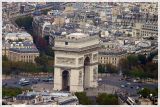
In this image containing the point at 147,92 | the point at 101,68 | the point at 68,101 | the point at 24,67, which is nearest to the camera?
the point at 68,101

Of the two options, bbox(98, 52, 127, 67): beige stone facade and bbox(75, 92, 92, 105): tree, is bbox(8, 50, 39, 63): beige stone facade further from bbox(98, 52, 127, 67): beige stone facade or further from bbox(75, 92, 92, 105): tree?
bbox(75, 92, 92, 105): tree

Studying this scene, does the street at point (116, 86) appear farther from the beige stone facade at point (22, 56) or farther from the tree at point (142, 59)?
the beige stone facade at point (22, 56)

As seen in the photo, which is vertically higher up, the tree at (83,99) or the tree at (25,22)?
the tree at (25,22)

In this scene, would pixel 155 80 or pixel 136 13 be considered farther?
pixel 136 13

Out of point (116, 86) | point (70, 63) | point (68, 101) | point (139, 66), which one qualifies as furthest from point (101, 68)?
point (68, 101)

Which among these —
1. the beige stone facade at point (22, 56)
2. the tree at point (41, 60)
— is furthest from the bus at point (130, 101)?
the beige stone facade at point (22, 56)

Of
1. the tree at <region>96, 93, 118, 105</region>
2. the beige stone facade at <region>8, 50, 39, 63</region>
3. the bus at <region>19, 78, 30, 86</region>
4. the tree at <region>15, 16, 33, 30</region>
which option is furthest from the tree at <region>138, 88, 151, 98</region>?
the tree at <region>15, 16, 33, 30</region>

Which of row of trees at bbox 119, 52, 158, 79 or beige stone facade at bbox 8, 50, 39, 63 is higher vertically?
beige stone facade at bbox 8, 50, 39, 63

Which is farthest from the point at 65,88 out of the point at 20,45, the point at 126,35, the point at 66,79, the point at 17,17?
the point at 17,17

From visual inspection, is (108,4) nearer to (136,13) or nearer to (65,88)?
(136,13)

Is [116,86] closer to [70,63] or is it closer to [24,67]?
[70,63]

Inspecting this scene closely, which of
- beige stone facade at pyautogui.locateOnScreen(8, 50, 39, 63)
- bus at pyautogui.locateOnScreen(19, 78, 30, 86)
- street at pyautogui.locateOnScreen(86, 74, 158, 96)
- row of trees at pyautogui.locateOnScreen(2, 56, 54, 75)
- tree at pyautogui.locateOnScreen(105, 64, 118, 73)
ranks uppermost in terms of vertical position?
beige stone facade at pyautogui.locateOnScreen(8, 50, 39, 63)
